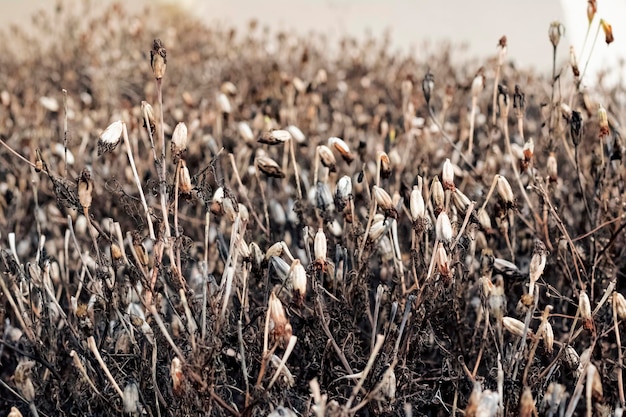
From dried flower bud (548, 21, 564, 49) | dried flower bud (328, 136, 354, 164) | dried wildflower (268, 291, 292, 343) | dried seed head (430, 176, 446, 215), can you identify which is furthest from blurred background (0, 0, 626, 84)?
dried wildflower (268, 291, 292, 343)

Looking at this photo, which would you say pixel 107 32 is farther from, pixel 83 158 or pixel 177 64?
pixel 83 158

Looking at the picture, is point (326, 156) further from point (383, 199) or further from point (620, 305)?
point (620, 305)

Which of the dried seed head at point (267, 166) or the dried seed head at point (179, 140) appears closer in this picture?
the dried seed head at point (179, 140)

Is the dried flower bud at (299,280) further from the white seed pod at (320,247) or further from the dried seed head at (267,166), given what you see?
the dried seed head at (267,166)

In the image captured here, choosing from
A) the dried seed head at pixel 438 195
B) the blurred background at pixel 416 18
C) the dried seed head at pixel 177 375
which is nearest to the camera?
the dried seed head at pixel 177 375

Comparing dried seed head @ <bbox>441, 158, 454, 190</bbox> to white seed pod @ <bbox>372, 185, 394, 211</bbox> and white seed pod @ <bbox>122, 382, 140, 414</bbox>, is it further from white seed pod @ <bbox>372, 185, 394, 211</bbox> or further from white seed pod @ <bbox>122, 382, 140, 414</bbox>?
white seed pod @ <bbox>122, 382, 140, 414</bbox>

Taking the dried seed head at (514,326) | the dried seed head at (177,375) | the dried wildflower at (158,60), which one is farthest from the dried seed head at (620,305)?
the dried wildflower at (158,60)

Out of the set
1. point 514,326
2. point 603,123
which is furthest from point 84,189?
point 603,123
